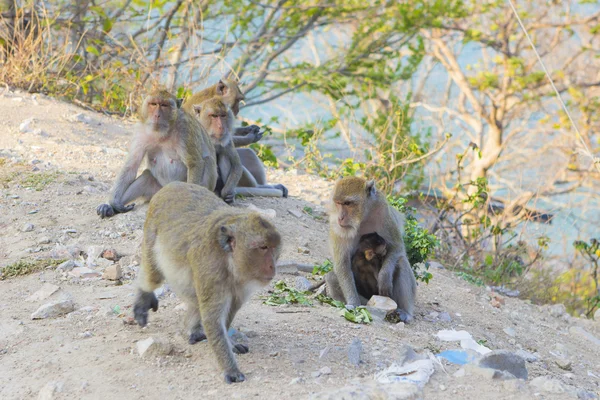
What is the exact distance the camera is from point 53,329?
4637 mm

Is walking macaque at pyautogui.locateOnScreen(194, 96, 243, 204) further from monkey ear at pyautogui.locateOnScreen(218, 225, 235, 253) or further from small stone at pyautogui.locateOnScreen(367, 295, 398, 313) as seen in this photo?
monkey ear at pyautogui.locateOnScreen(218, 225, 235, 253)

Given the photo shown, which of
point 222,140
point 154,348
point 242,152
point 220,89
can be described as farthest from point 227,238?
point 242,152

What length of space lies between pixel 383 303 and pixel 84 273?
7.12 feet

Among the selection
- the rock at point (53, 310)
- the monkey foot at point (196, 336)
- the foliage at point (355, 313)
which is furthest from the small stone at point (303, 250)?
the monkey foot at point (196, 336)

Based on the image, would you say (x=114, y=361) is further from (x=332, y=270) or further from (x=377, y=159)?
(x=377, y=159)

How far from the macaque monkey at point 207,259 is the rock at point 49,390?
0.76 meters

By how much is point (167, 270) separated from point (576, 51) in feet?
46.1

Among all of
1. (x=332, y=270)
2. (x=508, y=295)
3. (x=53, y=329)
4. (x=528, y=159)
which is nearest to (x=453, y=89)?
(x=528, y=159)

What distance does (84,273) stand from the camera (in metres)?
5.66

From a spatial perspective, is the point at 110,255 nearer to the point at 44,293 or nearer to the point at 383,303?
the point at 44,293

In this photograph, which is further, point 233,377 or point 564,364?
point 564,364

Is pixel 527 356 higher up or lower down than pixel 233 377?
lower down

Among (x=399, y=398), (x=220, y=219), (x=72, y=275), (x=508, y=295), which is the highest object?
(x=220, y=219)

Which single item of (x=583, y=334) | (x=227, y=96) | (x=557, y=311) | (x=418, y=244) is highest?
(x=227, y=96)
